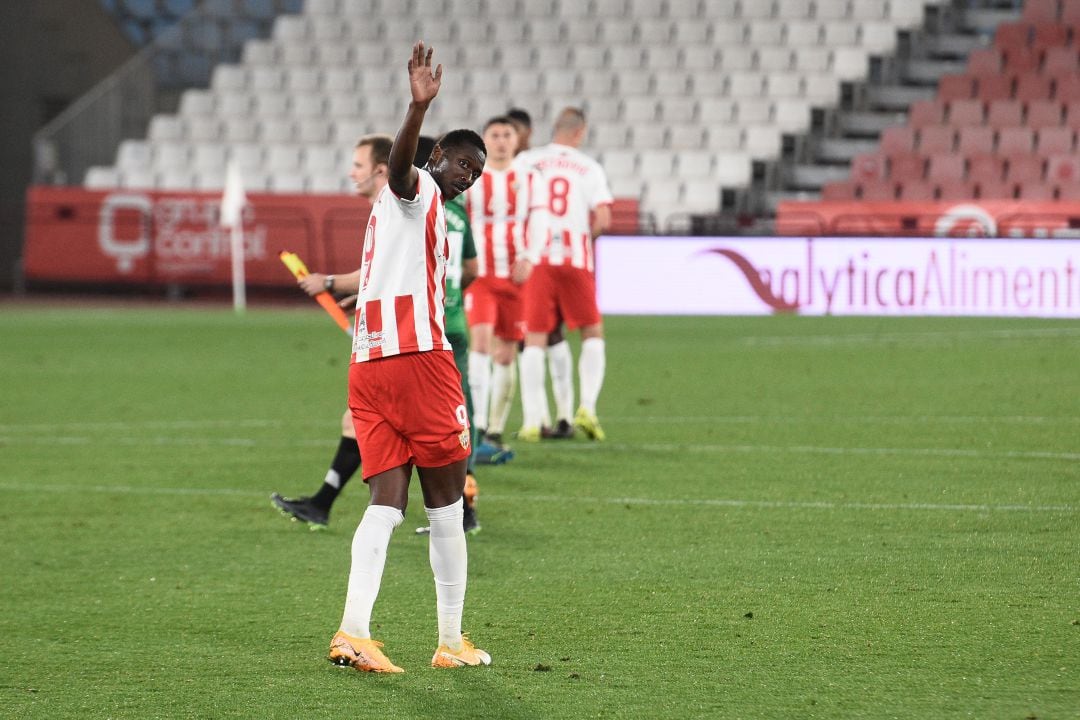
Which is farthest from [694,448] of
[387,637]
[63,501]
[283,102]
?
[283,102]

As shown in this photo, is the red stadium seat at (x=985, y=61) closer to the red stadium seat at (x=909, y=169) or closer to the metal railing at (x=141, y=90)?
the red stadium seat at (x=909, y=169)

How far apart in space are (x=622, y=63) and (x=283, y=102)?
619 centimetres

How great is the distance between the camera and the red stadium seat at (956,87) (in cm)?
2466

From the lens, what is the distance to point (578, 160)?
10.8 m

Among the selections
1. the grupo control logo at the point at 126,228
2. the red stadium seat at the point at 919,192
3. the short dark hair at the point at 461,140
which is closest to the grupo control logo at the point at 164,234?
the grupo control logo at the point at 126,228

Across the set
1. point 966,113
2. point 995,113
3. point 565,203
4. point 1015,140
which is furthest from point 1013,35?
point 565,203

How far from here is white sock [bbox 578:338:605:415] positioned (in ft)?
34.6

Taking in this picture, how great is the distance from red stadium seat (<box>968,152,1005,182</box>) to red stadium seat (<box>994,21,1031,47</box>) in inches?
94.5

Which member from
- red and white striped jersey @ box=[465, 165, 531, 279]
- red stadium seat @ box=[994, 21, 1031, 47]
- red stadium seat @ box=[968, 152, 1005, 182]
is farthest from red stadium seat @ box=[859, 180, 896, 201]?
red and white striped jersey @ box=[465, 165, 531, 279]

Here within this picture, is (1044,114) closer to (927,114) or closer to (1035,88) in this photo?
(1035,88)

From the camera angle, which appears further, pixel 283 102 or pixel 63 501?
pixel 283 102

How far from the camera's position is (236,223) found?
2394 cm

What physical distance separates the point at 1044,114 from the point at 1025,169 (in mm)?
1220

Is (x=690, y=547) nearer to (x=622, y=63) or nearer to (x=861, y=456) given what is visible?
(x=861, y=456)
